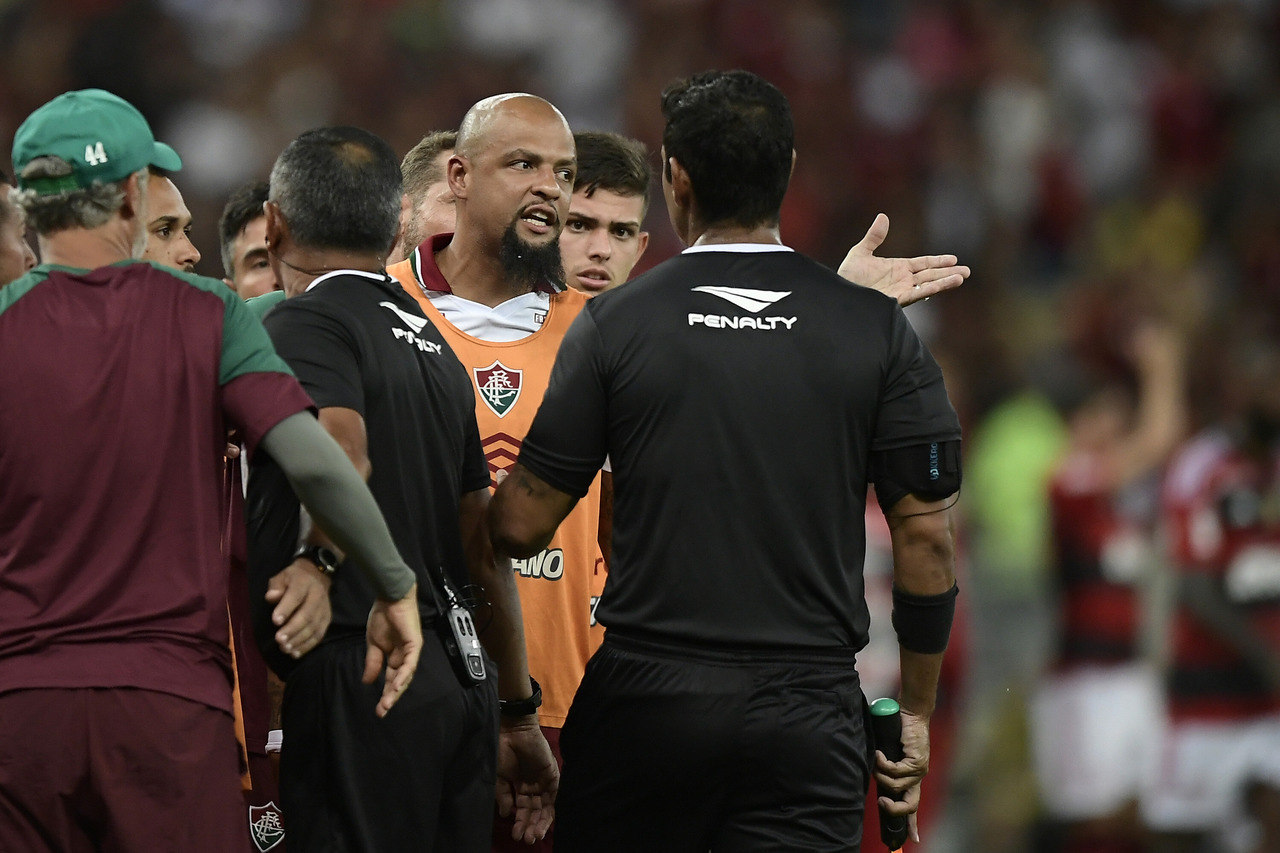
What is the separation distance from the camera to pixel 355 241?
3699 mm

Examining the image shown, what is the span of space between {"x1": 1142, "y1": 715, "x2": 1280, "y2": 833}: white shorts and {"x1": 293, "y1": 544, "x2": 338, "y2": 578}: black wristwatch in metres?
7.00

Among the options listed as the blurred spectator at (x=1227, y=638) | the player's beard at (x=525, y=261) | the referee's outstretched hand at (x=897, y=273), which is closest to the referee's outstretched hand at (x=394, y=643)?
the referee's outstretched hand at (x=897, y=273)

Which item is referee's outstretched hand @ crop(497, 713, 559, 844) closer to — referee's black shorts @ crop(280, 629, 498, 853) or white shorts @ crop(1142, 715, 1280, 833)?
referee's black shorts @ crop(280, 629, 498, 853)

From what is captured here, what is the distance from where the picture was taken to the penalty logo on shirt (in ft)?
15.4

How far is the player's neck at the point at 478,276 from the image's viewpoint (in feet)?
15.8

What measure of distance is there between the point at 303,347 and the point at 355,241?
0.32 metres

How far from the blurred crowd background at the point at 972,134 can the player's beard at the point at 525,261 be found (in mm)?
5169

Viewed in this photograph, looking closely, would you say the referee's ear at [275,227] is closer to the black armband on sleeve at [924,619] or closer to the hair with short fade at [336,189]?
the hair with short fade at [336,189]

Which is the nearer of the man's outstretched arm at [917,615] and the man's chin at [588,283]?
the man's outstretched arm at [917,615]

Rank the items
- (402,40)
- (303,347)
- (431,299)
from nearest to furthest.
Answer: (303,347) < (431,299) < (402,40)

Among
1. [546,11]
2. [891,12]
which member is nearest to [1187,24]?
[891,12]

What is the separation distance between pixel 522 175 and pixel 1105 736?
629 cm

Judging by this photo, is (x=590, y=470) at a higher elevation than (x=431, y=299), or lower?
lower

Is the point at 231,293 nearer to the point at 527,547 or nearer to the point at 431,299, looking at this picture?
the point at 527,547
